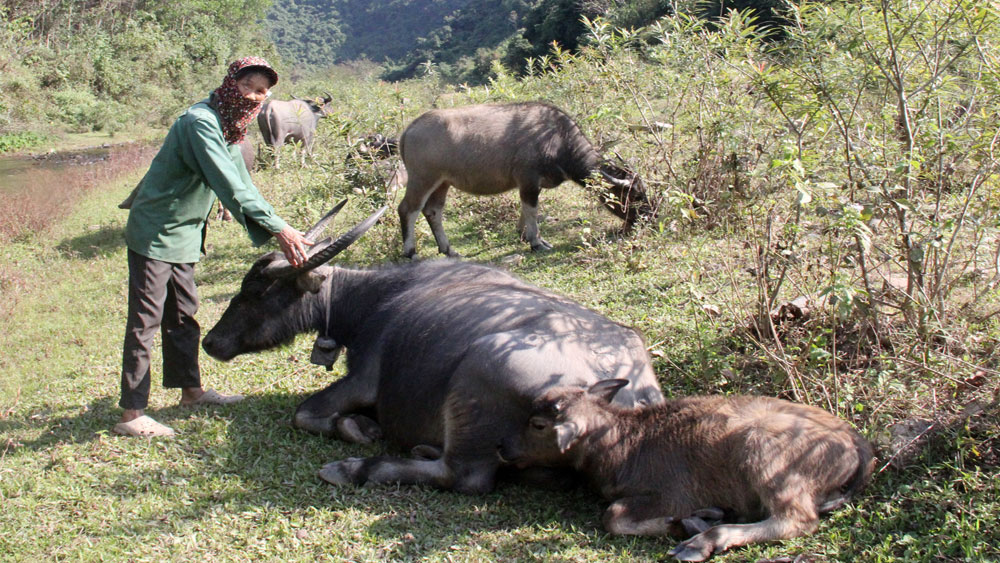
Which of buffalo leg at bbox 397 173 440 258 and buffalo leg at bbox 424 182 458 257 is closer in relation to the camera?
buffalo leg at bbox 397 173 440 258

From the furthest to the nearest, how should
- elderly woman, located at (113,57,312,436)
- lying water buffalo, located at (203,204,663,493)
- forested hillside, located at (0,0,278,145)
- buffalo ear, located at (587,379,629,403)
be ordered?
forested hillside, located at (0,0,278,145)
elderly woman, located at (113,57,312,436)
lying water buffalo, located at (203,204,663,493)
buffalo ear, located at (587,379,629,403)

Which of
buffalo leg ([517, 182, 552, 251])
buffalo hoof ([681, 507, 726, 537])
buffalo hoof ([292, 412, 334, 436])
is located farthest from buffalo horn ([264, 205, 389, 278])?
buffalo leg ([517, 182, 552, 251])

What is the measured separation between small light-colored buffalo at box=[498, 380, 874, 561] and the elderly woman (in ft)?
6.01

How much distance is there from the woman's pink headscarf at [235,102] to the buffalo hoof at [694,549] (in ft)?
10.4

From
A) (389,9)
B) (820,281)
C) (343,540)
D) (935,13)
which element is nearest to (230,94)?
(343,540)

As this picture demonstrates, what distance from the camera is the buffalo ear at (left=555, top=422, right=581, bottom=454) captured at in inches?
134

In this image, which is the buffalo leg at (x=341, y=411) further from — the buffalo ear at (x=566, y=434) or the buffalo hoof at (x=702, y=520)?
the buffalo hoof at (x=702, y=520)

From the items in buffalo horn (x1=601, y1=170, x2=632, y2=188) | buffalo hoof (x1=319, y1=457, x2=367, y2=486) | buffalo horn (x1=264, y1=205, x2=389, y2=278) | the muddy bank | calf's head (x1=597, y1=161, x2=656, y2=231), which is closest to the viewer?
buffalo hoof (x1=319, y1=457, x2=367, y2=486)

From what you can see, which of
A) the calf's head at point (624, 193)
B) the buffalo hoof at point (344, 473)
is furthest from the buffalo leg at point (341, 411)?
the calf's head at point (624, 193)

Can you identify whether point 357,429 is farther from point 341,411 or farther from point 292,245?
point 292,245

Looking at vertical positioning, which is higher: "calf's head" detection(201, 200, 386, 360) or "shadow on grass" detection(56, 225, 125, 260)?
"calf's head" detection(201, 200, 386, 360)

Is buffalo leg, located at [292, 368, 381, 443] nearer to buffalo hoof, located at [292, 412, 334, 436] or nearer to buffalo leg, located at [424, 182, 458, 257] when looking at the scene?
buffalo hoof, located at [292, 412, 334, 436]

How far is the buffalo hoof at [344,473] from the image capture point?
3.97 metres

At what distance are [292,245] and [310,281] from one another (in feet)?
1.73
